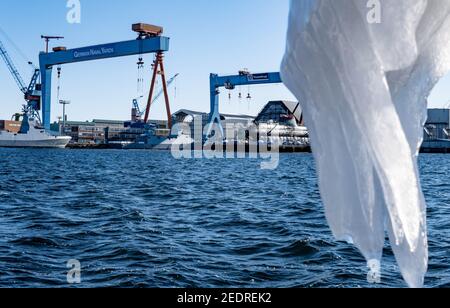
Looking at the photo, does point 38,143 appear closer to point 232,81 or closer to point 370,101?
point 232,81

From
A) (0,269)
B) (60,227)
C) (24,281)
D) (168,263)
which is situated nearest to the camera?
(24,281)

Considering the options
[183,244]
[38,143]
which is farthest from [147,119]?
[183,244]

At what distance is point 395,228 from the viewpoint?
2389 millimetres

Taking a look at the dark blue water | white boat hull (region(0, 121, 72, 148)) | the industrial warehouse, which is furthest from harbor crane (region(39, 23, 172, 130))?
the dark blue water

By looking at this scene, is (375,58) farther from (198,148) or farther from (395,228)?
(198,148)

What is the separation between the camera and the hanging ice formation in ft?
7.04

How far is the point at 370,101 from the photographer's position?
224cm

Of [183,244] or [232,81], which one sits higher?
[232,81]

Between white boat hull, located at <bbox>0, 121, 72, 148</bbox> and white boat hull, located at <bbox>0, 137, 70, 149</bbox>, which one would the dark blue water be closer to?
white boat hull, located at <bbox>0, 121, 72, 148</bbox>

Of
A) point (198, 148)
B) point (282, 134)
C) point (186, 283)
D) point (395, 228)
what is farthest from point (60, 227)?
point (282, 134)

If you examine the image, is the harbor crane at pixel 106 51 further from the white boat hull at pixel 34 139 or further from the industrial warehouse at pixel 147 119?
the white boat hull at pixel 34 139

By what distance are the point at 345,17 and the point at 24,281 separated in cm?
605

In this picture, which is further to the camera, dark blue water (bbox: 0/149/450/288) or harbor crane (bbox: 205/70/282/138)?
harbor crane (bbox: 205/70/282/138)
